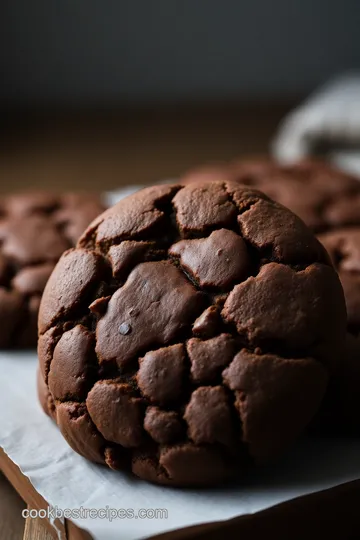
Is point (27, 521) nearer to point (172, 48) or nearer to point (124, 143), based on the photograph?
point (124, 143)

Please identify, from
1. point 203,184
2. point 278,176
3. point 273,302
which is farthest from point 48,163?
point 273,302

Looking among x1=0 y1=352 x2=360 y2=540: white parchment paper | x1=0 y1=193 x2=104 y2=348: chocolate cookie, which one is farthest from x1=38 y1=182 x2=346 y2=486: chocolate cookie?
x1=0 y1=193 x2=104 y2=348: chocolate cookie

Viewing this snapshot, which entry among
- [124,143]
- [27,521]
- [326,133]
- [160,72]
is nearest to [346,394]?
[27,521]

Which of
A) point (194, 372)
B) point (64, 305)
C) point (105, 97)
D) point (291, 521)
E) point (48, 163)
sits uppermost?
point (105, 97)

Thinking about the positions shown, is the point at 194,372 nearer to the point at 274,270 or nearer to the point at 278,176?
the point at 274,270

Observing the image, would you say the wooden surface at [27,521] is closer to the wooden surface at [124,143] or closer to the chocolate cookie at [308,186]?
the chocolate cookie at [308,186]

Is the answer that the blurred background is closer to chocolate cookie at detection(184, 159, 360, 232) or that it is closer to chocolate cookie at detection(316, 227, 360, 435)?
chocolate cookie at detection(184, 159, 360, 232)

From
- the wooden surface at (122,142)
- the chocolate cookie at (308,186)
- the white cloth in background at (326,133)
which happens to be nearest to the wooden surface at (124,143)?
the wooden surface at (122,142)
